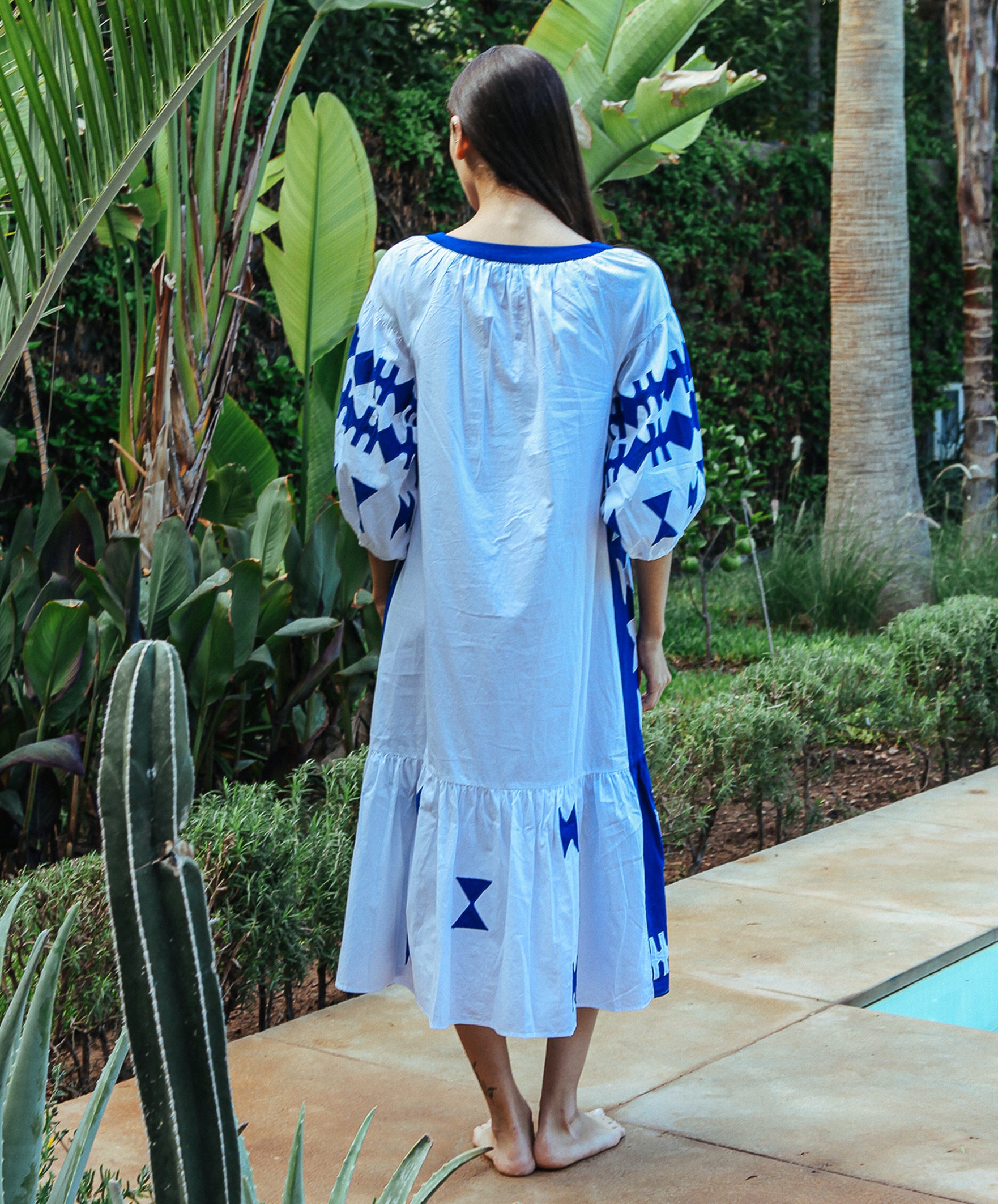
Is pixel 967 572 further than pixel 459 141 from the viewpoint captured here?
Yes

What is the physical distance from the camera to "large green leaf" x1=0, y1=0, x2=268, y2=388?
1770 mm

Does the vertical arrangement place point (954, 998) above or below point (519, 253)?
below

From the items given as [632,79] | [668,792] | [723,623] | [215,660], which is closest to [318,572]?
[215,660]

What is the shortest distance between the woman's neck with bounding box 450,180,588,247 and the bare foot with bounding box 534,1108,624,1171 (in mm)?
Result: 1515

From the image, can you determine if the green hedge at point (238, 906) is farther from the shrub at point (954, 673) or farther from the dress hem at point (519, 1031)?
the shrub at point (954, 673)

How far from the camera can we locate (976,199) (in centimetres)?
1001

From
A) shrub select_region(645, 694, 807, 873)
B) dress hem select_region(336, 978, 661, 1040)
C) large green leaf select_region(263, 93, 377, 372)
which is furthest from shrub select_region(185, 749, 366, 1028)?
large green leaf select_region(263, 93, 377, 372)

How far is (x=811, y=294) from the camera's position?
11008 millimetres

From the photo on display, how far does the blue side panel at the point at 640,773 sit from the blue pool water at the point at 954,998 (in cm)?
100

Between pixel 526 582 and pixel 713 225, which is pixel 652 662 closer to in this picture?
pixel 526 582

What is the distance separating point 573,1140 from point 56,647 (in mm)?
1752

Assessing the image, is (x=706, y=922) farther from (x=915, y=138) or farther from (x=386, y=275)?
(x=915, y=138)

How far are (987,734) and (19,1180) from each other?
501 centimetres

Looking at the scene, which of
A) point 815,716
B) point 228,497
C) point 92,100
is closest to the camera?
point 92,100
